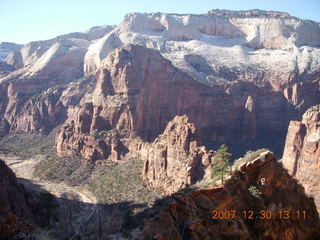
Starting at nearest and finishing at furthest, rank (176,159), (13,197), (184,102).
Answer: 1. (13,197)
2. (176,159)
3. (184,102)

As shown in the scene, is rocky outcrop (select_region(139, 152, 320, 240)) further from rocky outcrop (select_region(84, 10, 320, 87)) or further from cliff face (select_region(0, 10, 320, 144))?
rocky outcrop (select_region(84, 10, 320, 87))

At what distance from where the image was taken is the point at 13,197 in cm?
4281

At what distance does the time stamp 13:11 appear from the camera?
27627mm

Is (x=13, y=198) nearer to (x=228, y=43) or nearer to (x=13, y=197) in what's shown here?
(x=13, y=197)

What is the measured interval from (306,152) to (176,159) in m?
24.1

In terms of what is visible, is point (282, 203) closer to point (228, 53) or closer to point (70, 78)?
point (70, 78)

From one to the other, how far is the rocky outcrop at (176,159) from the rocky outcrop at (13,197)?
18777mm

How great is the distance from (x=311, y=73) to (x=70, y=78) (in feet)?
298

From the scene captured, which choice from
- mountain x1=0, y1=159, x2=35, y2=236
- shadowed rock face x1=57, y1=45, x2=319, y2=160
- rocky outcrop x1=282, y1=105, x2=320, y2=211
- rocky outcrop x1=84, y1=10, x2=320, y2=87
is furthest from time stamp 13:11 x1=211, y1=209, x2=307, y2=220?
rocky outcrop x1=84, y1=10, x2=320, y2=87

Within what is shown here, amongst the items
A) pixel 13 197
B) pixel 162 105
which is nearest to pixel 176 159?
pixel 13 197

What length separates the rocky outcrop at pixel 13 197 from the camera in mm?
40750

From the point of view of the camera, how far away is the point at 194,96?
3848 inches

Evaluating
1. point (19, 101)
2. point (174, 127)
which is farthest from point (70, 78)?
point (174, 127)

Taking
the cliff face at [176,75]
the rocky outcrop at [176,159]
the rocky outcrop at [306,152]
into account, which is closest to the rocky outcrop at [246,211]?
the rocky outcrop at [176,159]
